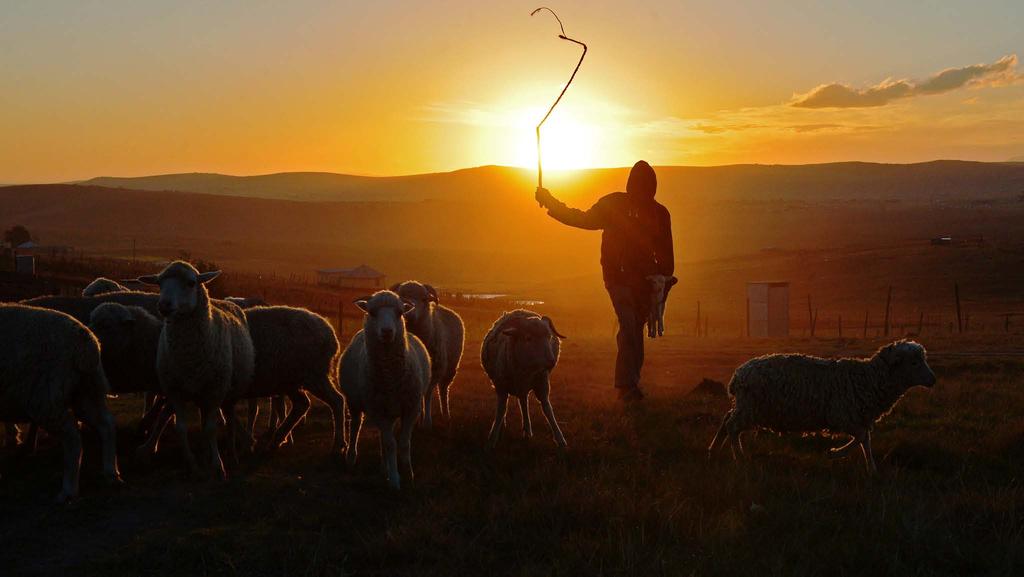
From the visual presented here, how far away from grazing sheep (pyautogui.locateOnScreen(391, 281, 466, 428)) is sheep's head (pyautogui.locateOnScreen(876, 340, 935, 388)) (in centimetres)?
502

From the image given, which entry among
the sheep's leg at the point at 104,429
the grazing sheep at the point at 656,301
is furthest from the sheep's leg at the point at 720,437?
the sheep's leg at the point at 104,429

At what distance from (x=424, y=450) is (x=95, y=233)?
12674cm

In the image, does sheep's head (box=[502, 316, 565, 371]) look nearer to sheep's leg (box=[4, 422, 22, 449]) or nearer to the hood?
the hood

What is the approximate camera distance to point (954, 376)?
16.6m

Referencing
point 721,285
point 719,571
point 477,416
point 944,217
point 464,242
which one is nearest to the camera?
point 719,571

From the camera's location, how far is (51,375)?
746cm

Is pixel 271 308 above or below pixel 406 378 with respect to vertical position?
above

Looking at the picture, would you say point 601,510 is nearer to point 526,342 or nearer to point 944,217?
point 526,342

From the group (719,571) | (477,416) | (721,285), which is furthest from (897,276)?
(719,571)

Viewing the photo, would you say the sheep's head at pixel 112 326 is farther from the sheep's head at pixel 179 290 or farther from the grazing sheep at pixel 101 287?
the grazing sheep at pixel 101 287

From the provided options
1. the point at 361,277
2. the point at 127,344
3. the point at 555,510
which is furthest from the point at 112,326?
the point at 361,277

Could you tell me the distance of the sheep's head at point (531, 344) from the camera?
32.1 feet

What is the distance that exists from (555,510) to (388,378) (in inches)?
90.4

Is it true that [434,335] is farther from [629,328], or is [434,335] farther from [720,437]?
[720,437]
